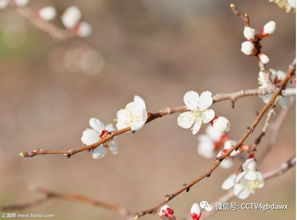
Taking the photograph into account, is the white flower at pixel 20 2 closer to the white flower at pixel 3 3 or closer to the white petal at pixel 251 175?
the white flower at pixel 3 3

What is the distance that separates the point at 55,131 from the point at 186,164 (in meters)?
1.13

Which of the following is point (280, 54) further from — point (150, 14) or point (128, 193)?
point (128, 193)

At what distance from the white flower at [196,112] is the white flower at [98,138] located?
11cm

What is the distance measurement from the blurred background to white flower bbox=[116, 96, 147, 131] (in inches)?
89.8

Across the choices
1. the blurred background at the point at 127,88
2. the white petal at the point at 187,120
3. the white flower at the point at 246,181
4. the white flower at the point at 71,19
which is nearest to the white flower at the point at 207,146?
the white flower at the point at 246,181

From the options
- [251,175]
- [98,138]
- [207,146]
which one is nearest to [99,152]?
[98,138]

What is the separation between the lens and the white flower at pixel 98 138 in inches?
30.2

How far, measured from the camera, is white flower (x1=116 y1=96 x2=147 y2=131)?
28.8 inches

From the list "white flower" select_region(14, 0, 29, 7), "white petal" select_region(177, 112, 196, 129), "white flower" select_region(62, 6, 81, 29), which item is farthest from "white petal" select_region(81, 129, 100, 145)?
"white flower" select_region(62, 6, 81, 29)

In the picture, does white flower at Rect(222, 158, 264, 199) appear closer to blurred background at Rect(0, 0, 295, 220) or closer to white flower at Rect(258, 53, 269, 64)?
white flower at Rect(258, 53, 269, 64)

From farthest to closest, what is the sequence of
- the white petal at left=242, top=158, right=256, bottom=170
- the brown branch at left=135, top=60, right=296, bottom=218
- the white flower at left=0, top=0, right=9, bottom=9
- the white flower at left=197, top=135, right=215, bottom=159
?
the white flower at left=0, top=0, right=9, bottom=9, the white flower at left=197, top=135, right=215, bottom=159, the white petal at left=242, top=158, right=256, bottom=170, the brown branch at left=135, top=60, right=296, bottom=218

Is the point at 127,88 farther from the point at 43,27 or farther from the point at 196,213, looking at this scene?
the point at 196,213

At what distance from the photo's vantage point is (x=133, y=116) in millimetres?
746

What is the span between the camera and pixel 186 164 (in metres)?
3.49
